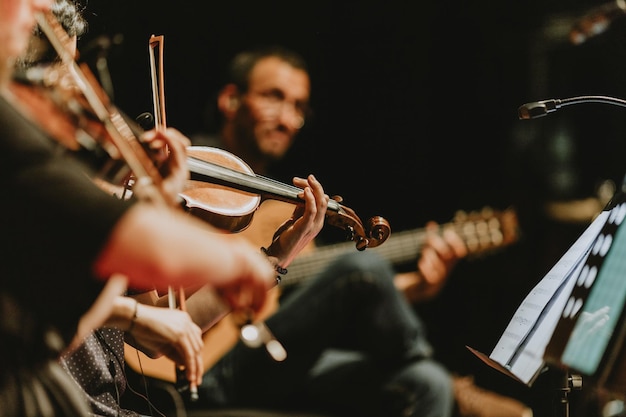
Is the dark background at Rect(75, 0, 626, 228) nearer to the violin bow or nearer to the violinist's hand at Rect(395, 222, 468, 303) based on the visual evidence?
the violinist's hand at Rect(395, 222, 468, 303)

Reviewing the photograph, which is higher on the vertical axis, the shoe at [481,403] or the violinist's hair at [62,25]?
the violinist's hair at [62,25]

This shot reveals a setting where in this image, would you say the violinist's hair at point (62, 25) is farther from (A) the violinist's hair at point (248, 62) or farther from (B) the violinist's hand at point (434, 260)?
(B) the violinist's hand at point (434, 260)

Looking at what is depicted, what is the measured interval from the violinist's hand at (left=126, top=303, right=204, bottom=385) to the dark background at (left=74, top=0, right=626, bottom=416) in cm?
146

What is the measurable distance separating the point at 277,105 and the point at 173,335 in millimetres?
1740

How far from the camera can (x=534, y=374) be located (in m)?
1.36

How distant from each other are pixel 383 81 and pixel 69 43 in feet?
8.24

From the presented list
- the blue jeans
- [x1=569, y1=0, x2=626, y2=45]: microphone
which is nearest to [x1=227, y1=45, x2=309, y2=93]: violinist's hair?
the blue jeans

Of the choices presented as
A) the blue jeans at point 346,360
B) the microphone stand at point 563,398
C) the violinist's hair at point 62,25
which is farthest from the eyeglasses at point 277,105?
the microphone stand at point 563,398

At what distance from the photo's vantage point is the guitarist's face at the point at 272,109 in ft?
9.62

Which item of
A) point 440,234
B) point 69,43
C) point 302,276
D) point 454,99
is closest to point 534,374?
point 69,43

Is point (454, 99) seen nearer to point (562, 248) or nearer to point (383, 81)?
point (383, 81)

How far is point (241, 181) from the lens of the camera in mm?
1605

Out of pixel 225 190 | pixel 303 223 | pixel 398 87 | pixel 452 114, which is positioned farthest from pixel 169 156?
pixel 452 114

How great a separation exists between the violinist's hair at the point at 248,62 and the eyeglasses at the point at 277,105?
2.7 inches
